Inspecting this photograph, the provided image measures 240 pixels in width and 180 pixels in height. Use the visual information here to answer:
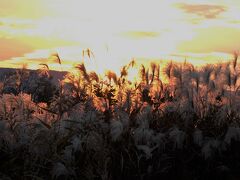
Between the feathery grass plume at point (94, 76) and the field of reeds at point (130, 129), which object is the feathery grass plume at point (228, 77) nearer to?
the field of reeds at point (130, 129)

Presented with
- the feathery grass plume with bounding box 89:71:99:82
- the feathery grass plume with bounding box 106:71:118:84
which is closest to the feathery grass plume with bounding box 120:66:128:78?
the feathery grass plume with bounding box 106:71:118:84

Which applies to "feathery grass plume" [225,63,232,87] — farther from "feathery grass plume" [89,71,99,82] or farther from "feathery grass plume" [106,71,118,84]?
"feathery grass plume" [89,71,99,82]

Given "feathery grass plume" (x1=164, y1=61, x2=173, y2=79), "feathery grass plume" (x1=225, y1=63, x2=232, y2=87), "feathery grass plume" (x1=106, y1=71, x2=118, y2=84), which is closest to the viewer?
"feathery grass plume" (x1=106, y1=71, x2=118, y2=84)

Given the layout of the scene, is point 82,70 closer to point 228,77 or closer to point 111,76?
point 111,76

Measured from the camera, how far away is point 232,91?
7859 mm

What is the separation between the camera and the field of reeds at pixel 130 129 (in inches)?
250

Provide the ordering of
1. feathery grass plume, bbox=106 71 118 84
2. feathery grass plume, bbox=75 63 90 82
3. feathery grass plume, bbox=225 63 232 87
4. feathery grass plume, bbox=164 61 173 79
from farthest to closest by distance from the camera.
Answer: feathery grass plume, bbox=164 61 173 79 < feathery grass plume, bbox=225 63 232 87 < feathery grass plume, bbox=106 71 118 84 < feathery grass plume, bbox=75 63 90 82

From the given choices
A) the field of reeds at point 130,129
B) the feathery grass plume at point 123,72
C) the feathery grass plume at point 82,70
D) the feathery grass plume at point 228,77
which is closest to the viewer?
the field of reeds at point 130,129

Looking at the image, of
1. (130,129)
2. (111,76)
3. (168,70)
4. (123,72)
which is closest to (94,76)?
(111,76)

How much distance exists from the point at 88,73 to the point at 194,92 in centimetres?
158

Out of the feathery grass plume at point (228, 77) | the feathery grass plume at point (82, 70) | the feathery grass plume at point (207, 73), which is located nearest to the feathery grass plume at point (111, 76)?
the feathery grass plume at point (82, 70)

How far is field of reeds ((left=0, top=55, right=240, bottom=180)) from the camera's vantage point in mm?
6348

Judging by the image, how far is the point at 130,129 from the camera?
22.3 ft

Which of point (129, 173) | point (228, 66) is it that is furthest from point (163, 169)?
point (228, 66)
